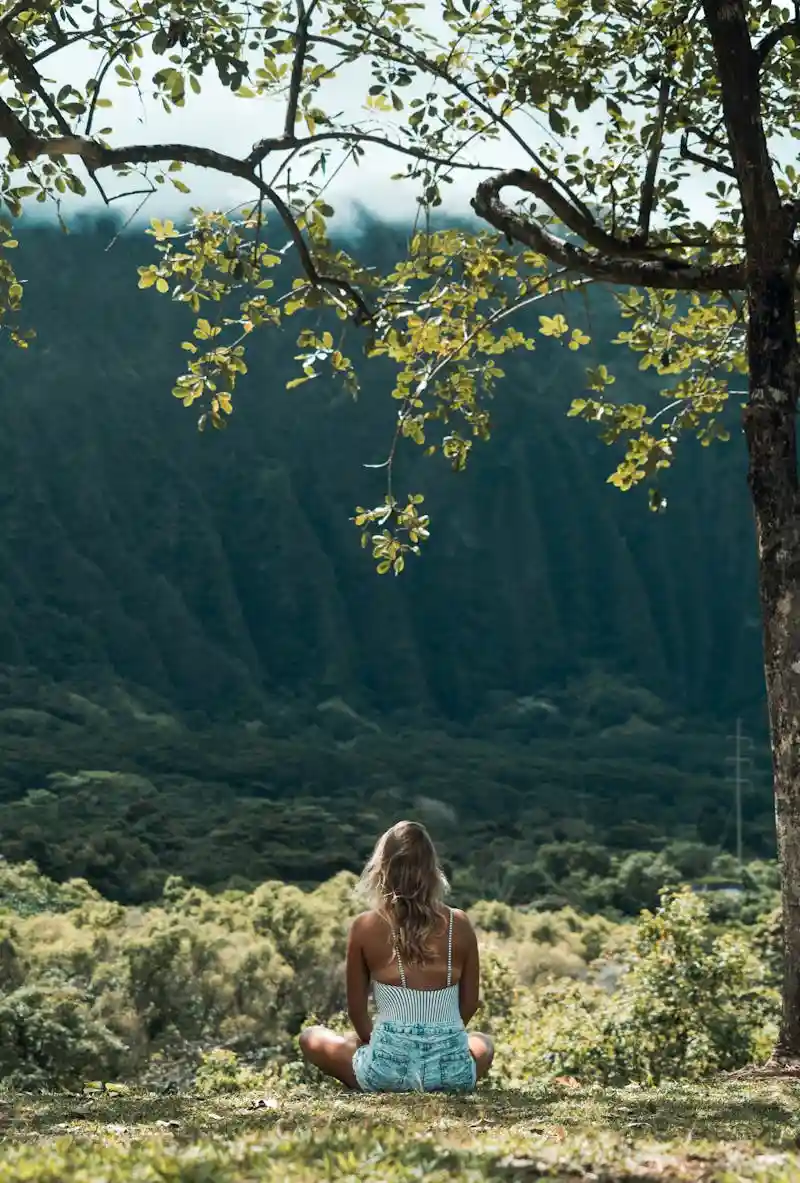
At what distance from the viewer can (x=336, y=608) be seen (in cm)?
9150

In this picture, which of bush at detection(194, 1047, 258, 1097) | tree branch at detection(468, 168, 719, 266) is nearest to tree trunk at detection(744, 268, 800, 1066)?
tree branch at detection(468, 168, 719, 266)

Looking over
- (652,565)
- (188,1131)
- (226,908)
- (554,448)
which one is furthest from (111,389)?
(188,1131)

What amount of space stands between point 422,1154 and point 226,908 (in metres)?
20.2

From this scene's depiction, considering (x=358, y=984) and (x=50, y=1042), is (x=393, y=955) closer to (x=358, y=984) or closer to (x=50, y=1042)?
(x=358, y=984)

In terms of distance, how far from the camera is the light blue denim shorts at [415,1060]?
210 inches

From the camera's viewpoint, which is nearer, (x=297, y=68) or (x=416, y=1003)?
(x=416, y=1003)

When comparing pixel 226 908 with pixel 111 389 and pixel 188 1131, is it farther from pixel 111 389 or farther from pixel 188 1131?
pixel 111 389

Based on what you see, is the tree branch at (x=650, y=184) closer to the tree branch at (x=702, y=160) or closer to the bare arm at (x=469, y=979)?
the tree branch at (x=702, y=160)

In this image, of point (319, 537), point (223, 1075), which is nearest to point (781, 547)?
point (223, 1075)

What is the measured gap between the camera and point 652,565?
327 ft

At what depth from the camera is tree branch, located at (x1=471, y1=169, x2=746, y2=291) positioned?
7320mm

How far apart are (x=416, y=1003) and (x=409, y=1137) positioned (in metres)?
1.68

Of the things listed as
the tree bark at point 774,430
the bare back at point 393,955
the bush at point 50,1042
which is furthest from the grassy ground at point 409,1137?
the bush at point 50,1042

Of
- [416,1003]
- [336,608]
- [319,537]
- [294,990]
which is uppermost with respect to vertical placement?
[319,537]
